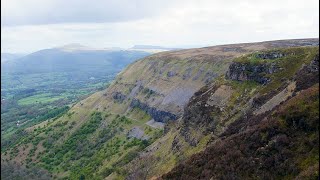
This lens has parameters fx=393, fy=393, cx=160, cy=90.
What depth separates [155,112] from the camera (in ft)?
523

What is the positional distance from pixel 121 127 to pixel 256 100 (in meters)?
98.4

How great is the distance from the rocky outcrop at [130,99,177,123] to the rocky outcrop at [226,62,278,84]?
49.8 meters

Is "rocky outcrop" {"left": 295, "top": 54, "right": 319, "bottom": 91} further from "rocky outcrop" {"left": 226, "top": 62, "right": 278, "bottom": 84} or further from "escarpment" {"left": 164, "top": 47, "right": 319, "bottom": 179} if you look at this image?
"rocky outcrop" {"left": 226, "top": 62, "right": 278, "bottom": 84}

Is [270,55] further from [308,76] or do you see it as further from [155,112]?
[155,112]

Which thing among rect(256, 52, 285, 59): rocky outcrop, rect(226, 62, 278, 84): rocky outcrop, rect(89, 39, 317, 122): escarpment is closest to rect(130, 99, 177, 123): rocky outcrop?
rect(89, 39, 317, 122): escarpment

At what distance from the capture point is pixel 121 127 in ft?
550

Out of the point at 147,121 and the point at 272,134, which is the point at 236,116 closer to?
the point at 272,134

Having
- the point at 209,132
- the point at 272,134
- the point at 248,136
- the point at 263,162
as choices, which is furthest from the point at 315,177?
the point at 209,132

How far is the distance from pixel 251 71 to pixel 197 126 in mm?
18699

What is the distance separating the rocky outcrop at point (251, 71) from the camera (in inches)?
3464

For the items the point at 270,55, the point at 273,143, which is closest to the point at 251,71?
the point at 270,55

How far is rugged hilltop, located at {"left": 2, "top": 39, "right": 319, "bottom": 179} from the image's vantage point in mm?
48562

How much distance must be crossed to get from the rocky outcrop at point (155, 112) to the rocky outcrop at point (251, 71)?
49.8m

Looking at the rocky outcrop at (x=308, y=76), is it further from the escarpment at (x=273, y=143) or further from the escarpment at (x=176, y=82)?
the escarpment at (x=176, y=82)
